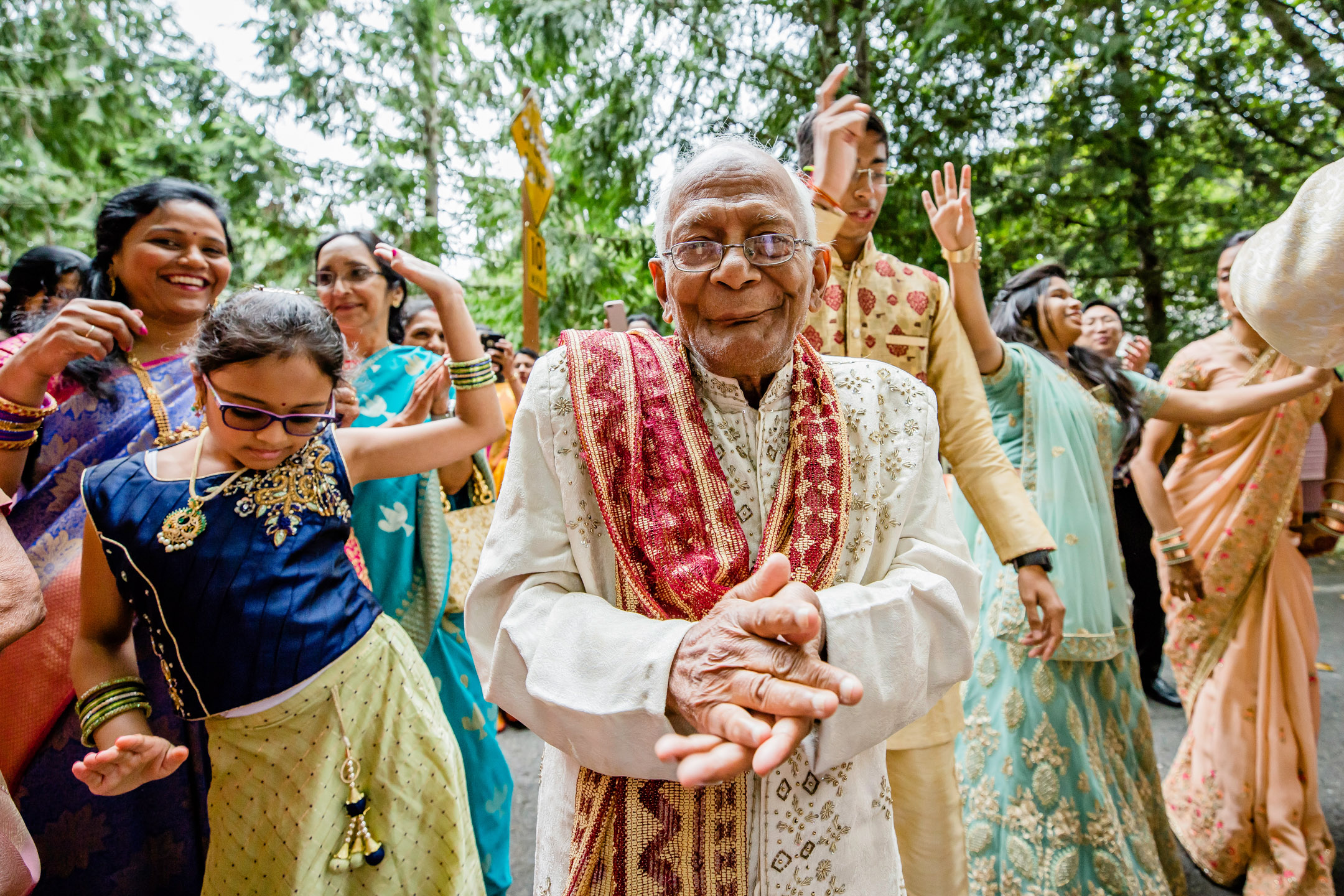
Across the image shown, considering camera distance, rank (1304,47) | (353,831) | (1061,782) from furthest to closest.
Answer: (1304,47) < (1061,782) < (353,831)

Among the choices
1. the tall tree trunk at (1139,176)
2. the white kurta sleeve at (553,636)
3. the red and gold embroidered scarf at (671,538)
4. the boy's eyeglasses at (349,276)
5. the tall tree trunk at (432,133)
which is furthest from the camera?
the tall tree trunk at (432,133)

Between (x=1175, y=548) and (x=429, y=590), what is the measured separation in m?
3.11

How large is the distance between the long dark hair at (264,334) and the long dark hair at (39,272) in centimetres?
178

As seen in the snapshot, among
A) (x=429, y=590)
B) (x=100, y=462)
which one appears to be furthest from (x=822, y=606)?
(x=100, y=462)

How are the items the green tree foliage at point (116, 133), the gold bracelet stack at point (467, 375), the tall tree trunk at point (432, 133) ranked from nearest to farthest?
the gold bracelet stack at point (467, 375)
the green tree foliage at point (116, 133)
the tall tree trunk at point (432, 133)

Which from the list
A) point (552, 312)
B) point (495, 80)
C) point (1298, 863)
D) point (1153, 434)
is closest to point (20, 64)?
point (495, 80)

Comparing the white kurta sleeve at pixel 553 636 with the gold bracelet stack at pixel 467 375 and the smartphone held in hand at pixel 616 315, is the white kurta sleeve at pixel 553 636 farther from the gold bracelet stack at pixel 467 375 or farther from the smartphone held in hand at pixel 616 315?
the smartphone held in hand at pixel 616 315

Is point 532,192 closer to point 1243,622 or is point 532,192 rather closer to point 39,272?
point 39,272

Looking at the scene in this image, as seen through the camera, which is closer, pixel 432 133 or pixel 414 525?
pixel 414 525

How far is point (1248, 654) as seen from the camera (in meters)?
3.20

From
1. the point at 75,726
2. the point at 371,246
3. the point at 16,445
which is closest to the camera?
the point at 16,445

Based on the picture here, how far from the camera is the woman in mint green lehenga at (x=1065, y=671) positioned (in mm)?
2535

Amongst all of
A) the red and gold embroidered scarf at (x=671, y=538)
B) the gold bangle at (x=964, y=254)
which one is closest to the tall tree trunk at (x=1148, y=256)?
the gold bangle at (x=964, y=254)

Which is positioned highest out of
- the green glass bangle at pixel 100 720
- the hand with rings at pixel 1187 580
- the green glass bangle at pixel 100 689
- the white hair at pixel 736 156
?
the white hair at pixel 736 156
